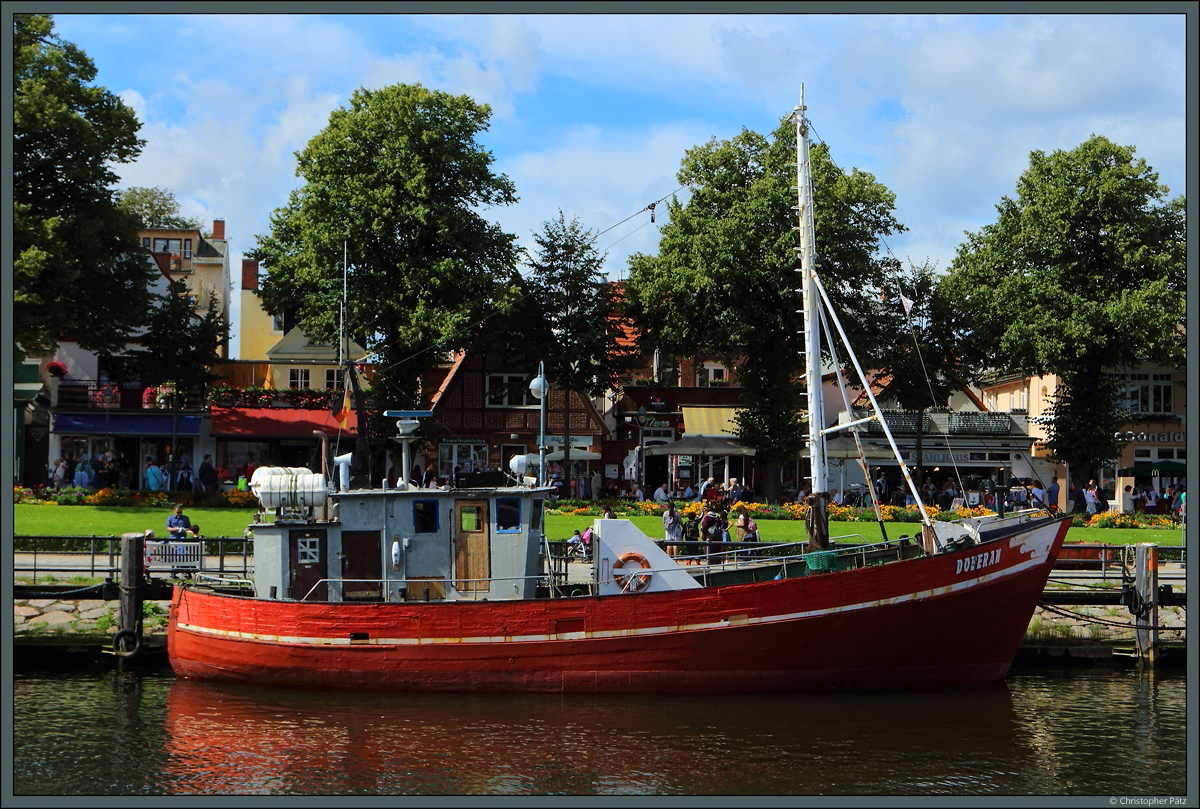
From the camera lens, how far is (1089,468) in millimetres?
48688

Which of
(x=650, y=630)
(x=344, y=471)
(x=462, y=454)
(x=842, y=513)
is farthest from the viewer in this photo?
(x=462, y=454)

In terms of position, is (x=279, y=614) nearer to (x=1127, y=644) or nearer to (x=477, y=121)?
(x=1127, y=644)

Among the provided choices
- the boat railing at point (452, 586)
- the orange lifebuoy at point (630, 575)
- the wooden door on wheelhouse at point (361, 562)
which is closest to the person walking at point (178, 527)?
the boat railing at point (452, 586)

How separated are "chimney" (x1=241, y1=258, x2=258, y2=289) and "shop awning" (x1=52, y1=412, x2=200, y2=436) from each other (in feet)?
65.3

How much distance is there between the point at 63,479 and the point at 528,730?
30.8 m

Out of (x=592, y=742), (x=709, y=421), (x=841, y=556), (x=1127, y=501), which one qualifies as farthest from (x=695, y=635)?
(x=1127, y=501)

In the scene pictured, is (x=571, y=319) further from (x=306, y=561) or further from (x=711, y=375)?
(x=306, y=561)

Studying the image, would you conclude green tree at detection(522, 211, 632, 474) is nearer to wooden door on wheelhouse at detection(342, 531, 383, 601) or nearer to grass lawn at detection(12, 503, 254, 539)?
grass lawn at detection(12, 503, 254, 539)

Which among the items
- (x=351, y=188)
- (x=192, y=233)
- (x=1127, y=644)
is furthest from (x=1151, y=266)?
(x=192, y=233)

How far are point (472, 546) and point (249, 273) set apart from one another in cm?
5201

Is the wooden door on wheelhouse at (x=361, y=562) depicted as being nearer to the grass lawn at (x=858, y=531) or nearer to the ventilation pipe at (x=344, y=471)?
the ventilation pipe at (x=344, y=471)

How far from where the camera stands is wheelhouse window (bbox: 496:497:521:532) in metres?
22.4

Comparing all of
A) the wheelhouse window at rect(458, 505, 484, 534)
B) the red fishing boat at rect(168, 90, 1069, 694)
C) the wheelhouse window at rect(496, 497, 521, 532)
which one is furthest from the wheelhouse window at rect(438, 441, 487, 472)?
the wheelhouse window at rect(496, 497, 521, 532)

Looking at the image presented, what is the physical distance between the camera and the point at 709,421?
56.6 meters
